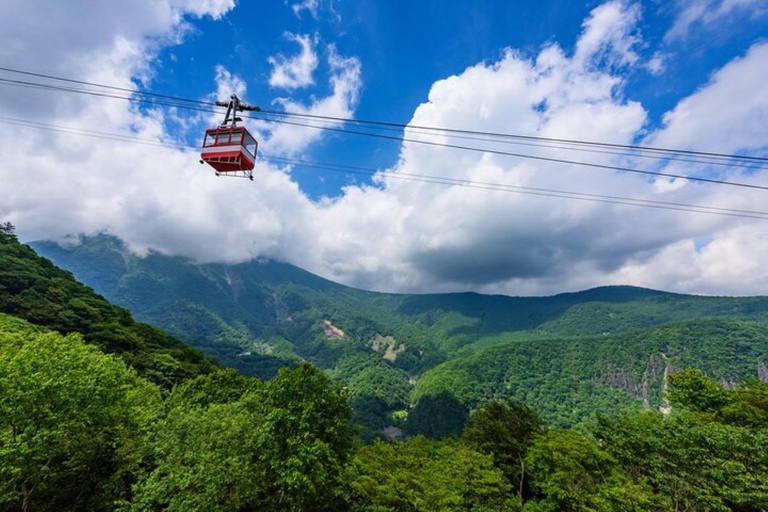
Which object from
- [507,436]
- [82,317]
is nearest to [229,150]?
[507,436]

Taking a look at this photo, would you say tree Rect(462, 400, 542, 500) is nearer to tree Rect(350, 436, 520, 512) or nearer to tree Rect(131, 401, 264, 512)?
tree Rect(350, 436, 520, 512)

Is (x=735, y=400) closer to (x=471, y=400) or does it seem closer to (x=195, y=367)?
(x=195, y=367)

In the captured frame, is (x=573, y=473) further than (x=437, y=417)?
No

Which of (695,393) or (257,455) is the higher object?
(695,393)

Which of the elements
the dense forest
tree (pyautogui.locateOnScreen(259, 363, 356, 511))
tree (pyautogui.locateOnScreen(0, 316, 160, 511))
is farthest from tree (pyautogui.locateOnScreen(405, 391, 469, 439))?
tree (pyautogui.locateOnScreen(0, 316, 160, 511))

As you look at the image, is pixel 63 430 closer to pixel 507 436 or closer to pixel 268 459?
pixel 268 459

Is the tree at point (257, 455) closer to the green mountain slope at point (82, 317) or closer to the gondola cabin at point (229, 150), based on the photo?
the gondola cabin at point (229, 150)

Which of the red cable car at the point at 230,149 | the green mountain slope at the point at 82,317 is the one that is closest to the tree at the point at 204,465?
the red cable car at the point at 230,149
